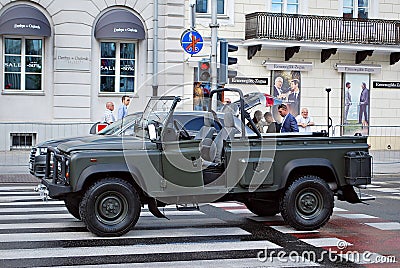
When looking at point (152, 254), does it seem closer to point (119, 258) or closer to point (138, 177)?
point (119, 258)

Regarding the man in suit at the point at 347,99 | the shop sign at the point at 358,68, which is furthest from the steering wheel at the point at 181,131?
the man in suit at the point at 347,99

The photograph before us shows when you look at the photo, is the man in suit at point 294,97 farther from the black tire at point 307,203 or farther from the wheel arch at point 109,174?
the wheel arch at point 109,174

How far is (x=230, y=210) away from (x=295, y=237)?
9.01 feet

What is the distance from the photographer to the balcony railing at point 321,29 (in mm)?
26859

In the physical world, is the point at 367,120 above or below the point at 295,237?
above

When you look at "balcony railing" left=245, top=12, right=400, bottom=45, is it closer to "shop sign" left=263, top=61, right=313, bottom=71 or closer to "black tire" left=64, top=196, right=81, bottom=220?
"shop sign" left=263, top=61, right=313, bottom=71

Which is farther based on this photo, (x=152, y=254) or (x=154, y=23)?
(x=154, y=23)

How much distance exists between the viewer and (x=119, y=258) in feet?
27.1

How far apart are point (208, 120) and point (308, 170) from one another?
1.79 metres

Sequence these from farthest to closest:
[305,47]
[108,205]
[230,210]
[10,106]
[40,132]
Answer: [305,47] < [10,106] < [40,132] < [230,210] < [108,205]

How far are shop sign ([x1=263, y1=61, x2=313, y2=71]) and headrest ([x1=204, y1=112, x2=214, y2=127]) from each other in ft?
53.1

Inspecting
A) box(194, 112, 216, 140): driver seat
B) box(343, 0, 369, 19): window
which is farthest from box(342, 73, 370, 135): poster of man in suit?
box(194, 112, 216, 140): driver seat

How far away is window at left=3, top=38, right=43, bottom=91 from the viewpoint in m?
24.5

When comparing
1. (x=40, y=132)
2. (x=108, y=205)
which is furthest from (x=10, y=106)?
(x=108, y=205)
